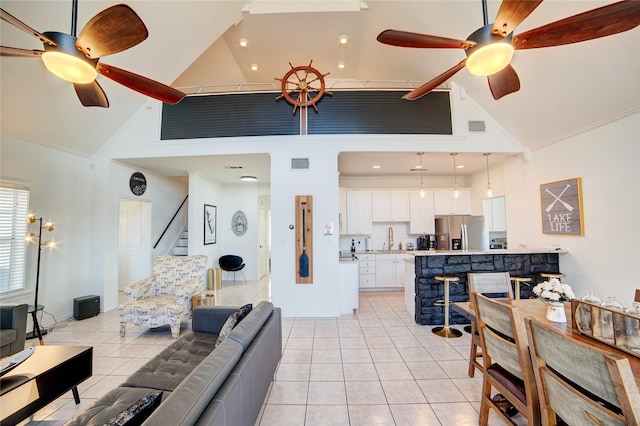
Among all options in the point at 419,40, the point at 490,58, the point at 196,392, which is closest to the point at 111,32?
the point at 419,40

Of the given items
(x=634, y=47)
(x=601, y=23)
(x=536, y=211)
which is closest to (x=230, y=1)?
(x=601, y=23)

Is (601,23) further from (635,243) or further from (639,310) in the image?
(635,243)

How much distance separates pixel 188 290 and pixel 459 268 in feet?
13.2

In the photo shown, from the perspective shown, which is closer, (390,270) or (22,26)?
(22,26)

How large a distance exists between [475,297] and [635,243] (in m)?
3.01

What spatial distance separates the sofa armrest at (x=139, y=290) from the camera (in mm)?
3643

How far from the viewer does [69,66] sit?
1992 millimetres

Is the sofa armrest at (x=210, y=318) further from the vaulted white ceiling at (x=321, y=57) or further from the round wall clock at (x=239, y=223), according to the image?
the round wall clock at (x=239, y=223)

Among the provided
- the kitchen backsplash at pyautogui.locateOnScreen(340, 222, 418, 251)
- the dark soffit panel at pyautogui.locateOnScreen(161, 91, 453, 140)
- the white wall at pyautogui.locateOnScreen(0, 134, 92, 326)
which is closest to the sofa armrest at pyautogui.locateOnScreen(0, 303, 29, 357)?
the white wall at pyautogui.locateOnScreen(0, 134, 92, 326)

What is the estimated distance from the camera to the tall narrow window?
11.6 ft

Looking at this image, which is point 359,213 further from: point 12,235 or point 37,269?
point 12,235

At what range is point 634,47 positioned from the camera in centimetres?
267

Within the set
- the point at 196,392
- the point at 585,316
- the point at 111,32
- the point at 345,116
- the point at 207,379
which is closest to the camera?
the point at 196,392

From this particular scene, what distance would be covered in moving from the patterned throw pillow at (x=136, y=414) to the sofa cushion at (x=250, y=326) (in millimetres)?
557
